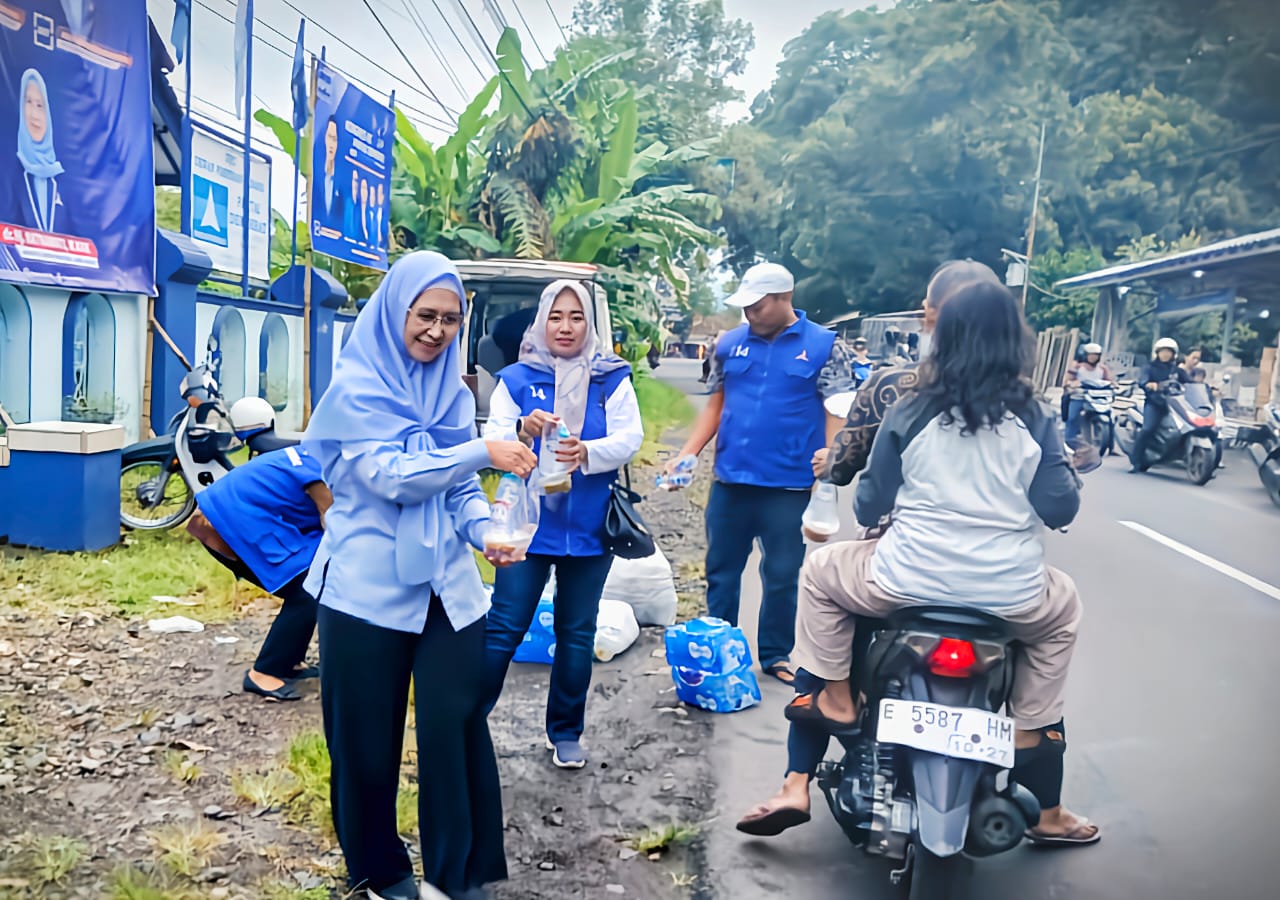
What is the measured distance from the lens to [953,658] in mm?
2334

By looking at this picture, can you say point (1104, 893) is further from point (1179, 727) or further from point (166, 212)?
point (166, 212)

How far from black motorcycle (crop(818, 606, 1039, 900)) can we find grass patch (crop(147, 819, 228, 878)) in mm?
1654

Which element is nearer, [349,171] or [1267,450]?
[349,171]

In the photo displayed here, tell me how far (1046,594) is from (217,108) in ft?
10.9

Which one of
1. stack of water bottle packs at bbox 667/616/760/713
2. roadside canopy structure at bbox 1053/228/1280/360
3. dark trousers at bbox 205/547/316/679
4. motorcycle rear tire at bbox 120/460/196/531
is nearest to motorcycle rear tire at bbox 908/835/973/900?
stack of water bottle packs at bbox 667/616/760/713

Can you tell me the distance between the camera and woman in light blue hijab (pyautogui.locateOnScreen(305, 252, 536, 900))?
2.22 meters

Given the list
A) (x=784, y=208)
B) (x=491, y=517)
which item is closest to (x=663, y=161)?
(x=784, y=208)

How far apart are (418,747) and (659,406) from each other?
386cm

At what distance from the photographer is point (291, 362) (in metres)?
6.41

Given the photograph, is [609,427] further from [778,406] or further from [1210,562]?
[1210,562]

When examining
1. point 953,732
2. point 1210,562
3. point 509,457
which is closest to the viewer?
Answer: point 509,457

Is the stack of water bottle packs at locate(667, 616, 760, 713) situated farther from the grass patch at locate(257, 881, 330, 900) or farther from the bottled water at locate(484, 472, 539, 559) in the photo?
the grass patch at locate(257, 881, 330, 900)

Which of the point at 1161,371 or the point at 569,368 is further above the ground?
the point at 1161,371

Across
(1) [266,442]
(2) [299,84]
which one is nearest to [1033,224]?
(2) [299,84]
